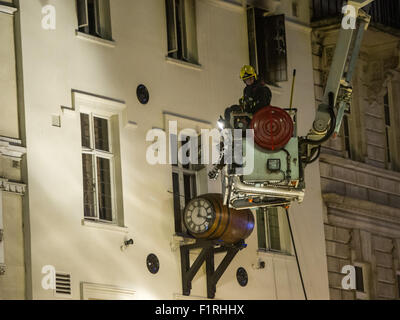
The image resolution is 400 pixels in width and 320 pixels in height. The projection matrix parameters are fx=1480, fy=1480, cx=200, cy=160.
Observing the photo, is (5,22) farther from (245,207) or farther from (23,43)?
(245,207)

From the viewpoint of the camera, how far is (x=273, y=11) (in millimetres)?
30828

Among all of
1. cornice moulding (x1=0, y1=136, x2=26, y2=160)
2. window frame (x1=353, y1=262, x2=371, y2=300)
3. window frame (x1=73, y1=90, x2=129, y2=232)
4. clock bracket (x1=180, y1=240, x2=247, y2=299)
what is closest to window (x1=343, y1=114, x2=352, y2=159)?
window frame (x1=353, y1=262, x2=371, y2=300)

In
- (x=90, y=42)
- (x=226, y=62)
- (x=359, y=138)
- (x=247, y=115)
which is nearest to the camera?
(x=247, y=115)

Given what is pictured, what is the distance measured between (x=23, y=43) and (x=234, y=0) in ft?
20.5

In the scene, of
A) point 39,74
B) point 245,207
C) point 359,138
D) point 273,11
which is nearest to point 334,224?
point 359,138

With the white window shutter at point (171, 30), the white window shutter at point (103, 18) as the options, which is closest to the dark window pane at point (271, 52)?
the white window shutter at point (171, 30)

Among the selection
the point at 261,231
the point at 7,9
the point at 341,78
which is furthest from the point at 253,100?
the point at 261,231

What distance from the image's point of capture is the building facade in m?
25.4

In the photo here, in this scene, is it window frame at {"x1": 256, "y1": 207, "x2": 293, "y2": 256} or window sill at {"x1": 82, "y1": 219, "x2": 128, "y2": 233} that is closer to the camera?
window sill at {"x1": 82, "y1": 219, "x2": 128, "y2": 233}

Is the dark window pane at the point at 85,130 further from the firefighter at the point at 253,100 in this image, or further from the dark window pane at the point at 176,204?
the firefighter at the point at 253,100

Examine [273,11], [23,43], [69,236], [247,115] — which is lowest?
[69,236]

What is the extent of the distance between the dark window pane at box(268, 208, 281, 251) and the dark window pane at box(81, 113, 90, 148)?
209 inches

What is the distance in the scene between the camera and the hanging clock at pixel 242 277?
93.7 ft

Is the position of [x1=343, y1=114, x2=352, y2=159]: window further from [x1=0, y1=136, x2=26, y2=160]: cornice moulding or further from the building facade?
[x1=0, y1=136, x2=26, y2=160]: cornice moulding
